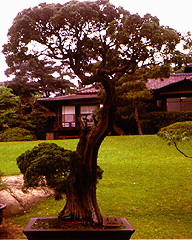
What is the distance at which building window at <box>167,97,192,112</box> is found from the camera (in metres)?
26.3

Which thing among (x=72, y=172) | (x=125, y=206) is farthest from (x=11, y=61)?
(x=125, y=206)

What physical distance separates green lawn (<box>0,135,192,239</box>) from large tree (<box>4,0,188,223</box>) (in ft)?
7.72

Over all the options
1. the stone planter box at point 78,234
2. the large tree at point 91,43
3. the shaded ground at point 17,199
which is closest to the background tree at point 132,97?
the shaded ground at point 17,199

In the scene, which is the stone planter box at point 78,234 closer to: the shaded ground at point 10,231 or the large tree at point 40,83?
the shaded ground at point 10,231

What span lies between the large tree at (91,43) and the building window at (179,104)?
2248 cm

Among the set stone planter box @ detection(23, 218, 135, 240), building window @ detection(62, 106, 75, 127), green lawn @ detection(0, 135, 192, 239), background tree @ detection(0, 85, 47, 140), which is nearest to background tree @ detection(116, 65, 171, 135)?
building window @ detection(62, 106, 75, 127)

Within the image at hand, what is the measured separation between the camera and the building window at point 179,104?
26.3m

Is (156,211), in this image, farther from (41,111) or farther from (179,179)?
(41,111)

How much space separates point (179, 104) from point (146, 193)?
19.5m

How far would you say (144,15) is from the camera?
4191 millimetres

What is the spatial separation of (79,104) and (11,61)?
22752 mm

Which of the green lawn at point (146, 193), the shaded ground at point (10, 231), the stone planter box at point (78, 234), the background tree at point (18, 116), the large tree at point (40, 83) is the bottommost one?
the shaded ground at point (10, 231)

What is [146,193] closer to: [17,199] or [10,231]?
[17,199]

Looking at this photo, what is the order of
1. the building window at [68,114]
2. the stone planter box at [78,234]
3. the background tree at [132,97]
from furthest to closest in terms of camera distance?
the building window at [68,114]
the background tree at [132,97]
the stone planter box at [78,234]
